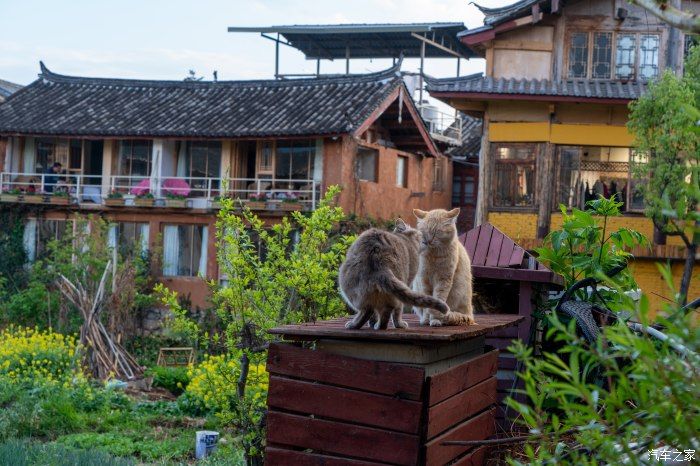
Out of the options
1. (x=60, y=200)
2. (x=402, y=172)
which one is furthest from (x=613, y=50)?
(x=60, y=200)

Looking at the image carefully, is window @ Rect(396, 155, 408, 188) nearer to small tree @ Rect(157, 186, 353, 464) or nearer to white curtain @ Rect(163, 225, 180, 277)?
white curtain @ Rect(163, 225, 180, 277)

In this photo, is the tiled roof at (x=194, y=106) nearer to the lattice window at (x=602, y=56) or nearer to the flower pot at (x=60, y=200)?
the flower pot at (x=60, y=200)

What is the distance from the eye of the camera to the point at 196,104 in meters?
26.5

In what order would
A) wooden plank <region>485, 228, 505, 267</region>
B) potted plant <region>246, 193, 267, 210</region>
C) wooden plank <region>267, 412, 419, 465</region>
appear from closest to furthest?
wooden plank <region>267, 412, 419, 465</region> < wooden plank <region>485, 228, 505, 267</region> < potted plant <region>246, 193, 267, 210</region>

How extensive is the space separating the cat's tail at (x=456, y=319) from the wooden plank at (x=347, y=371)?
89 cm

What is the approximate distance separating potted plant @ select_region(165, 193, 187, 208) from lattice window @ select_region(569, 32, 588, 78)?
1110cm

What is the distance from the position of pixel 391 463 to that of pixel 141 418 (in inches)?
396

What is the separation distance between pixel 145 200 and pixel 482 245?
19478 millimetres

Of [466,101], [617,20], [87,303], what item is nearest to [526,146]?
[466,101]

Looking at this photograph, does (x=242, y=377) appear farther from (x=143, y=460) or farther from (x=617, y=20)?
(x=617, y=20)

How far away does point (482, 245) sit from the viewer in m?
6.71

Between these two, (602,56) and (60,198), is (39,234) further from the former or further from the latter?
(602,56)

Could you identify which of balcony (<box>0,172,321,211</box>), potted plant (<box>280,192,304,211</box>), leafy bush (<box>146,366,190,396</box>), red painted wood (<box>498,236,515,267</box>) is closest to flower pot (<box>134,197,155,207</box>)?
balcony (<box>0,172,321,211</box>)

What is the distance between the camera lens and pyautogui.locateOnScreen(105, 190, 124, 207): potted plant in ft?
83.2
